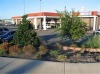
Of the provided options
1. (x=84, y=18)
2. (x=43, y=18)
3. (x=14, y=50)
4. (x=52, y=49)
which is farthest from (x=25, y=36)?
(x=43, y=18)

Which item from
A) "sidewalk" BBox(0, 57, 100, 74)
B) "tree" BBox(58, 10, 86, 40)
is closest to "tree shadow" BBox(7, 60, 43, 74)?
"sidewalk" BBox(0, 57, 100, 74)

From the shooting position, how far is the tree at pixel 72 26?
1783cm

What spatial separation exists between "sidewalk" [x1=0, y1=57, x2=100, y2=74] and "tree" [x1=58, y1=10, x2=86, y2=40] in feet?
25.6

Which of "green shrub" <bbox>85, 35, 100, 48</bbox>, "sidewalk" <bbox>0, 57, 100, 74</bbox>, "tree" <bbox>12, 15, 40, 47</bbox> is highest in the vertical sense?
"tree" <bbox>12, 15, 40, 47</bbox>

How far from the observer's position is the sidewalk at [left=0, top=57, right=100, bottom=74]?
8.95m

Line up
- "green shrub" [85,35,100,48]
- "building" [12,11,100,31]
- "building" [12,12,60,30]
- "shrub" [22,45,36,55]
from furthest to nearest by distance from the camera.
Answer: "building" [12,12,60,30] → "building" [12,11,100,31] → "green shrub" [85,35,100,48] → "shrub" [22,45,36,55]

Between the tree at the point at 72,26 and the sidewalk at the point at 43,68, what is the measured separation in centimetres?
781

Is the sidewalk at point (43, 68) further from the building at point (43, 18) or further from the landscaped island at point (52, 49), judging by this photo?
the building at point (43, 18)

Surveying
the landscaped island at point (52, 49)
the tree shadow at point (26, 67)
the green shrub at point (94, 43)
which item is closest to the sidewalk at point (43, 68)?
the tree shadow at point (26, 67)

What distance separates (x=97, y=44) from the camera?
17016mm

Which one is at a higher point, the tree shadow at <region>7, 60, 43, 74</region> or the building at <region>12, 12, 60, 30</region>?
the building at <region>12, 12, 60, 30</region>

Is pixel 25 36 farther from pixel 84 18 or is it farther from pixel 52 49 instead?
pixel 84 18

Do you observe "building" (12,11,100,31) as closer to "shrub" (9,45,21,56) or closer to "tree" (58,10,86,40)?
"tree" (58,10,86,40)

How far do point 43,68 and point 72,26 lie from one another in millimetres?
8849
